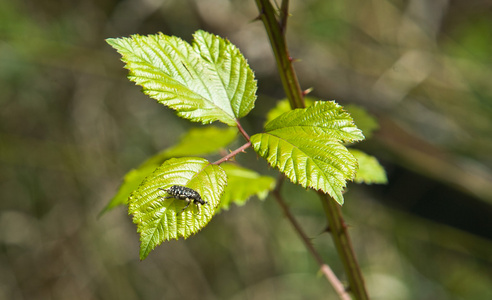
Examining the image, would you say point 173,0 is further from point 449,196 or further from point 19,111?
point 449,196

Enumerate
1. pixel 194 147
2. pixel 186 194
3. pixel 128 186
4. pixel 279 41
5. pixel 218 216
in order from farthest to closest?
pixel 218 216, pixel 194 147, pixel 128 186, pixel 279 41, pixel 186 194

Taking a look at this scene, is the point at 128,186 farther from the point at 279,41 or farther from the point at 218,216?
the point at 218,216

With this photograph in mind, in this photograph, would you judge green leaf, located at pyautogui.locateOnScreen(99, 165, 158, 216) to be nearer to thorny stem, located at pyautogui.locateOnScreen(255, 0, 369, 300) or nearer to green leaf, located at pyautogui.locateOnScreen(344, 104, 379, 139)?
thorny stem, located at pyautogui.locateOnScreen(255, 0, 369, 300)

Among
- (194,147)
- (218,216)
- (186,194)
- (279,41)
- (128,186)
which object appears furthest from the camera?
(218,216)

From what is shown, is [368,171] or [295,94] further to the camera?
[368,171]

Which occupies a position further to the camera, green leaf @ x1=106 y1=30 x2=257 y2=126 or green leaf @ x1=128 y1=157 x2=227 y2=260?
green leaf @ x1=106 y1=30 x2=257 y2=126

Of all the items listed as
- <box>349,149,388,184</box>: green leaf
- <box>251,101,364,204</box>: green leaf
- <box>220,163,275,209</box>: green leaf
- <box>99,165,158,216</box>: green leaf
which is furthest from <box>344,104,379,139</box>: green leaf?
<box>99,165,158,216</box>: green leaf

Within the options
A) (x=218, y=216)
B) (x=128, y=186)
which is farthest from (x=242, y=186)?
(x=218, y=216)
